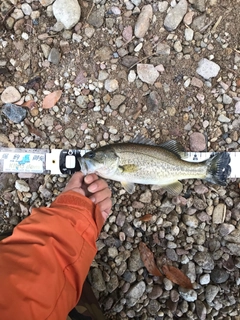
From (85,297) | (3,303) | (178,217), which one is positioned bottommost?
(85,297)

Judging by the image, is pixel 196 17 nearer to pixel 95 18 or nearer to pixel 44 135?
pixel 95 18

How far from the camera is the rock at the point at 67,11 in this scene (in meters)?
3.35

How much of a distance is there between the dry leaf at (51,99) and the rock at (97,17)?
75 cm

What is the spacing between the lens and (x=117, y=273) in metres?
3.32

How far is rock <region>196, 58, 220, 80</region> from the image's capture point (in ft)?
11.1

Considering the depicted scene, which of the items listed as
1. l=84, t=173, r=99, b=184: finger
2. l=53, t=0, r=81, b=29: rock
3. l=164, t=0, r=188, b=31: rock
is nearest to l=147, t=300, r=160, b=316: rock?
Answer: l=84, t=173, r=99, b=184: finger

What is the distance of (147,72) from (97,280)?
81.2 inches

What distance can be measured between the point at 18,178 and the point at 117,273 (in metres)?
1.34

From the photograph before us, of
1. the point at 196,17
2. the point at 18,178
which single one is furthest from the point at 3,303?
the point at 196,17

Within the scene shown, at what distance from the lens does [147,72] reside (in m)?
3.40

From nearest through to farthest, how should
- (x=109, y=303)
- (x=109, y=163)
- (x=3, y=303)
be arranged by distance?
(x=3, y=303)
(x=109, y=163)
(x=109, y=303)

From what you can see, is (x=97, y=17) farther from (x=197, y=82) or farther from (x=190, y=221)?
(x=190, y=221)

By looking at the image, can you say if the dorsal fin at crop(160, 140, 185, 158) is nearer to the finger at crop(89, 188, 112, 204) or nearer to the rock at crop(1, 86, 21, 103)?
the finger at crop(89, 188, 112, 204)

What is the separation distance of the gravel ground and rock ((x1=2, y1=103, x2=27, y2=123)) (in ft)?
0.04
